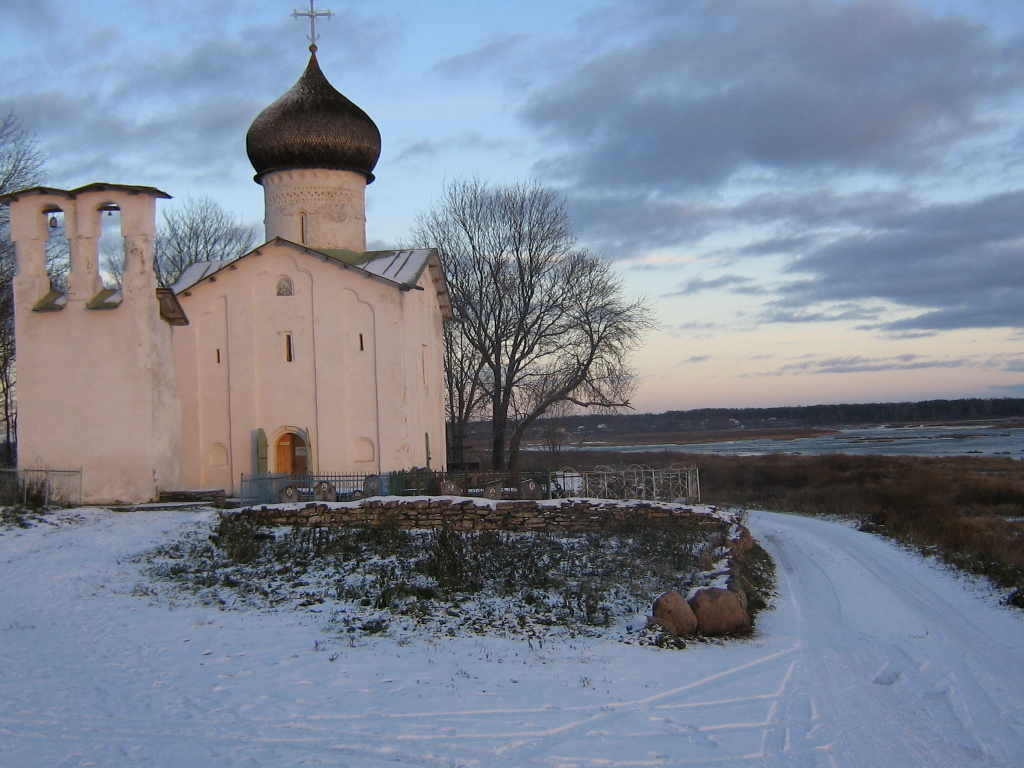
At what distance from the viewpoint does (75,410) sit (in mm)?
16453

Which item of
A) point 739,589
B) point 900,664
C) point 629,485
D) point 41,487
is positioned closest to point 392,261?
point 629,485

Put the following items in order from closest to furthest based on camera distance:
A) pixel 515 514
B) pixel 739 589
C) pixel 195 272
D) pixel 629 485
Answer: pixel 739 589 < pixel 515 514 < pixel 629 485 < pixel 195 272

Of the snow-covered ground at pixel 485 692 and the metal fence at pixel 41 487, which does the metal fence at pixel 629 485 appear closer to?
the snow-covered ground at pixel 485 692

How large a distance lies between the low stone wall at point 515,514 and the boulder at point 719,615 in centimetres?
615

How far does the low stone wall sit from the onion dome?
9983 millimetres

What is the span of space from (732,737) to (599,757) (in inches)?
42.1

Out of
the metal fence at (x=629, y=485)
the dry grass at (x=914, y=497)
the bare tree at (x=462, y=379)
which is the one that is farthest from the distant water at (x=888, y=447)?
the metal fence at (x=629, y=485)

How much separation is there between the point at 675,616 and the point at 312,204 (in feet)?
53.4

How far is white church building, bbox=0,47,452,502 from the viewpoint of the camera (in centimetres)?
1648

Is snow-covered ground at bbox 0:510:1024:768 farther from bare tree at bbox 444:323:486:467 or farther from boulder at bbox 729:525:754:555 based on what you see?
bare tree at bbox 444:323:486:467

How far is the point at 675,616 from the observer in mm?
8672

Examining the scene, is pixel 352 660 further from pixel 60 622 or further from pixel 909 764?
pixel 909 764

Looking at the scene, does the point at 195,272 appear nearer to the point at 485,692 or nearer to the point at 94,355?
the point at 94,355

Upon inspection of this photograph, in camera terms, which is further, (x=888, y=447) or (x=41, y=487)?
(x=888, y=447)
